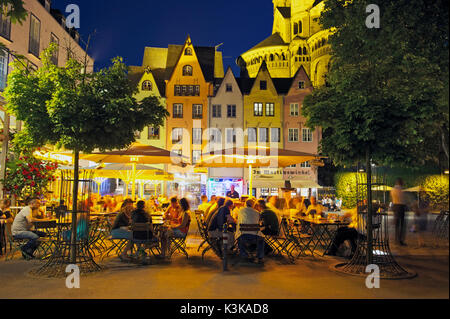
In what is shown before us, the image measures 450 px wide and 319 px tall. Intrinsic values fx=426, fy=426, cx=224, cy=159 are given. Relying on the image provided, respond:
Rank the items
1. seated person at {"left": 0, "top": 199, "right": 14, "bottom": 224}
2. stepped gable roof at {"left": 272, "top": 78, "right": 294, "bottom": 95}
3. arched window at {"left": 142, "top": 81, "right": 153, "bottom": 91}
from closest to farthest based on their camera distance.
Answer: seated person at {"left": 0, "top": 199, "right": 14, "bottom": 224}, arched window at {"left": 142, "top": 81, "right": 153, "bottom": 91}, stepped gable roof at {"left": 272, "top": 78, "right": 294, "bottom": 95}

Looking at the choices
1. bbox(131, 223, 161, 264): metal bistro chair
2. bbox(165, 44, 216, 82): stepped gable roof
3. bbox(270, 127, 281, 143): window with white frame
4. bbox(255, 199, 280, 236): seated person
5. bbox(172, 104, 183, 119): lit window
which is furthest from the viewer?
bbox(165, 44, 216, 82): stepped gable roof

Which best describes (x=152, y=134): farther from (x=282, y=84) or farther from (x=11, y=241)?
(x=11, y=241)

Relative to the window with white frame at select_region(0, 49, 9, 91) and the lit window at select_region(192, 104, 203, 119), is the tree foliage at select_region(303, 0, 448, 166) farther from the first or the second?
the lit window at select_region(192, 104, 203, 119)

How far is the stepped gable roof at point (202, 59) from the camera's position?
142 ft

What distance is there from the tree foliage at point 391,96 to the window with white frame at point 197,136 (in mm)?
28903

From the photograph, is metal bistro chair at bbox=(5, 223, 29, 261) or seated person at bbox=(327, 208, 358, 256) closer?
metal bistro chair at bbox=(5, 223, 29, 261)

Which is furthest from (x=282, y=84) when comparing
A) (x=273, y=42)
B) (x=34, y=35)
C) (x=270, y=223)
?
(x=270, y=223)

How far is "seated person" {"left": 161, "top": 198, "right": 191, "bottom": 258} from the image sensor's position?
9.98 m

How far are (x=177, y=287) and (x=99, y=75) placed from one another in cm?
437

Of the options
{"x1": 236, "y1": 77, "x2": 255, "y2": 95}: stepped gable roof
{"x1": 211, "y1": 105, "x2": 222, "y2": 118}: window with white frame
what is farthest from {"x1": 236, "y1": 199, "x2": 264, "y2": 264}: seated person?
{"x1": 236, "y1": 77, "x2": 255, "y2": 95}: stepped gable roof

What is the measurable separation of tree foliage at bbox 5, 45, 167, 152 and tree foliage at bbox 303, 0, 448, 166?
3854 millimetres
